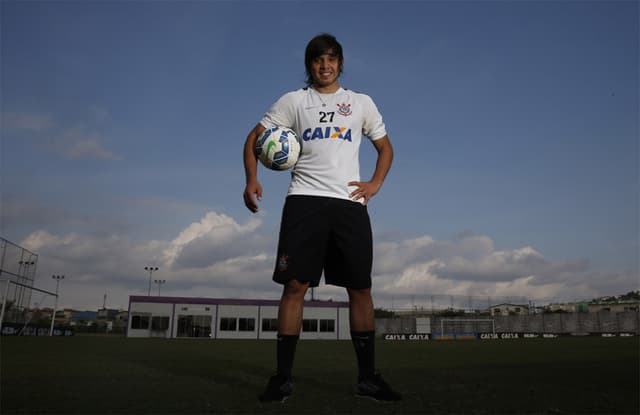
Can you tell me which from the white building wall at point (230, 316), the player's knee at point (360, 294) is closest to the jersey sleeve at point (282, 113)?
the player's knee at point (360, 294)

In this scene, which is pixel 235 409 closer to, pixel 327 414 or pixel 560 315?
pixel 327 414

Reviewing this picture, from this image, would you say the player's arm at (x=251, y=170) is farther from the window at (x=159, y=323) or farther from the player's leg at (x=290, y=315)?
the window at (x=159, y=323)

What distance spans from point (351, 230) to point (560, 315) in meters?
47.4

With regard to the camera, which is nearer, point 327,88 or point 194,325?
point 327,88

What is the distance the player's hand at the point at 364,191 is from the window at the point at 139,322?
41.7 meters

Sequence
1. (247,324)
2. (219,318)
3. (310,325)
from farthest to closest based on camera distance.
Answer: (310,325)
(247,324)
(219,318)

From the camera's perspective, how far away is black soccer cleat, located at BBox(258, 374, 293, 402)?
8.59 ft

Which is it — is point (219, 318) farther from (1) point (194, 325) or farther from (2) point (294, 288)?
(2) point (294, 288)

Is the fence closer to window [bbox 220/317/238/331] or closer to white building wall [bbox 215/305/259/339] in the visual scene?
white building wall [bbox 215/305/259/339]

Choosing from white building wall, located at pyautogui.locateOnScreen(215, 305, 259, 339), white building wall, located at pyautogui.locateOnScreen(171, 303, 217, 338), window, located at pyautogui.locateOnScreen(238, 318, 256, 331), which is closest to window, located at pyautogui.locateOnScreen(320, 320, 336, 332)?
white building wall, located at pyautogui.locateOnScreen(215, 305, 259, 339)

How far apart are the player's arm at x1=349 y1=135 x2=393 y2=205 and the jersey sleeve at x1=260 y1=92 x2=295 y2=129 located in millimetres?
671

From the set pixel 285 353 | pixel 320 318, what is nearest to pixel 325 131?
pixel 285 353

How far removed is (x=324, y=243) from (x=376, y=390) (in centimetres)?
95

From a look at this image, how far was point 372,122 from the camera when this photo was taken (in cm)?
349
